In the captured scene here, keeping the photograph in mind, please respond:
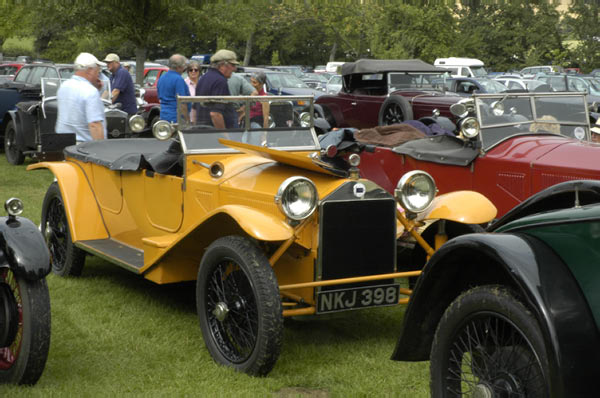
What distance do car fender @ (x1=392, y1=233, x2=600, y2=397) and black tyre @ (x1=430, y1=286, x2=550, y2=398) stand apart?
74 mm

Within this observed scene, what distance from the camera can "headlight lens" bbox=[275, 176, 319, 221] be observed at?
436 centimetres

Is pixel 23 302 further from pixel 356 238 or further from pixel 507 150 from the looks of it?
pixel 507 150

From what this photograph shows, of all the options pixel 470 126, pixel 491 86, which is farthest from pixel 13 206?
pixel 491 86

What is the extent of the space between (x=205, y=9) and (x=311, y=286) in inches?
917

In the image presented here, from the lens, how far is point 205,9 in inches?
1043

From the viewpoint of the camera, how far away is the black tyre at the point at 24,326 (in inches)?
153

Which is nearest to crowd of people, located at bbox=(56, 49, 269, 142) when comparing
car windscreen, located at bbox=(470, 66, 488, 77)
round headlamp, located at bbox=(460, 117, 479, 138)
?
round headlamp, located at bbox=(460, 117, 479, 138)

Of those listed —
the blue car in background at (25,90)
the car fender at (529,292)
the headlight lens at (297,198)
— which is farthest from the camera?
the blue car in background at (25,90)

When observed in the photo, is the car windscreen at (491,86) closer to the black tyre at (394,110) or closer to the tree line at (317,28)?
the black tyre at (394,110)

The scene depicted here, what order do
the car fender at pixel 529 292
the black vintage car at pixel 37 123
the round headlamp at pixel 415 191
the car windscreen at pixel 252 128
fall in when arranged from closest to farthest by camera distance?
the car fender at pixel 529 292, the round headlamp at pixel 415 191, the car windscreen at pixel 252 128, the black vintage car at pixel 37 123

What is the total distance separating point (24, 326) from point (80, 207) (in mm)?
2524

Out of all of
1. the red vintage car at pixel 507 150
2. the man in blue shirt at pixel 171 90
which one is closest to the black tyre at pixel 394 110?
the man in blue shirt at pixel 171 90

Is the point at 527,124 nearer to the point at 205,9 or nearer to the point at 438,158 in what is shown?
the point at 438,158

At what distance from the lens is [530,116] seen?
7.34 m
